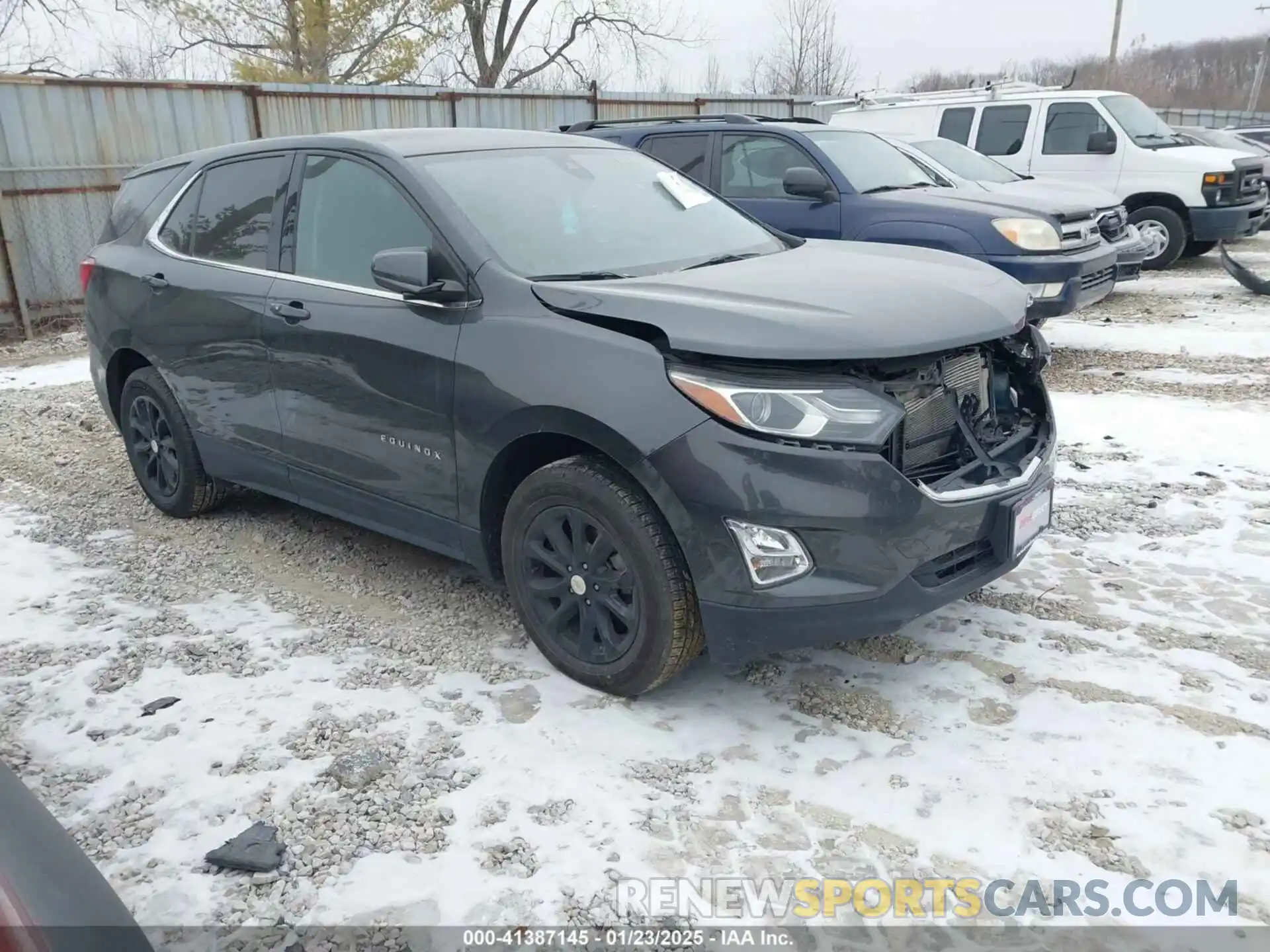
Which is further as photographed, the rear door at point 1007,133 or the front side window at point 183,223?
the rear door at point 1007,133

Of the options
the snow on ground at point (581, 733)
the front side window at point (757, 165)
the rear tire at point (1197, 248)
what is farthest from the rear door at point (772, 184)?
the rear tire at point (1197, 248)

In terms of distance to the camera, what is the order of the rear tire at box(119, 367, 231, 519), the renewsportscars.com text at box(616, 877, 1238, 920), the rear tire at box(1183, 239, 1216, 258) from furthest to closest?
the rear tire at box(1183, 239, 1216, 258)
the rear tire at box(119, 367, 231, 519)
the renewsportscars.com text at box(616, 877, 1238, 920)

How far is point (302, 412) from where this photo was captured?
3881 millimetres

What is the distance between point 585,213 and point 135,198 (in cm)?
264

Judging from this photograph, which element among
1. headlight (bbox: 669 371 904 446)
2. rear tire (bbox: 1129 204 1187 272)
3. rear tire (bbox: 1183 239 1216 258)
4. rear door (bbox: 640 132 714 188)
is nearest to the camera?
headlight (bbox: 669 371 904 446)

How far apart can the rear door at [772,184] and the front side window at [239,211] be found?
13.5ft

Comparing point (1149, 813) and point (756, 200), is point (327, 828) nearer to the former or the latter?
point (1149, 813)

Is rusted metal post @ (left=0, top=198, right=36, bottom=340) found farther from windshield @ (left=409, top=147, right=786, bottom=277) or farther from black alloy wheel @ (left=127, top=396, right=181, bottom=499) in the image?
windshield @ (left=409, top=147, right=786, bottom=277)

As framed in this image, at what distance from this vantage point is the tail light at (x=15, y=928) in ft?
4.50

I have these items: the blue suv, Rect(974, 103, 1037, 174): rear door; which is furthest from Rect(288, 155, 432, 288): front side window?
Rect(974, 103, 1037, 174): rear door

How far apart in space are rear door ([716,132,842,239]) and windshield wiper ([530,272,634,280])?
14.0 ft

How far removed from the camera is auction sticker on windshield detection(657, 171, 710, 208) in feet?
13.5

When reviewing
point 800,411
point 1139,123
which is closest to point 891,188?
point 800,411

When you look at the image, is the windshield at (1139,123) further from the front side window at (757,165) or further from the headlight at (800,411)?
the headlight at (800,411)
